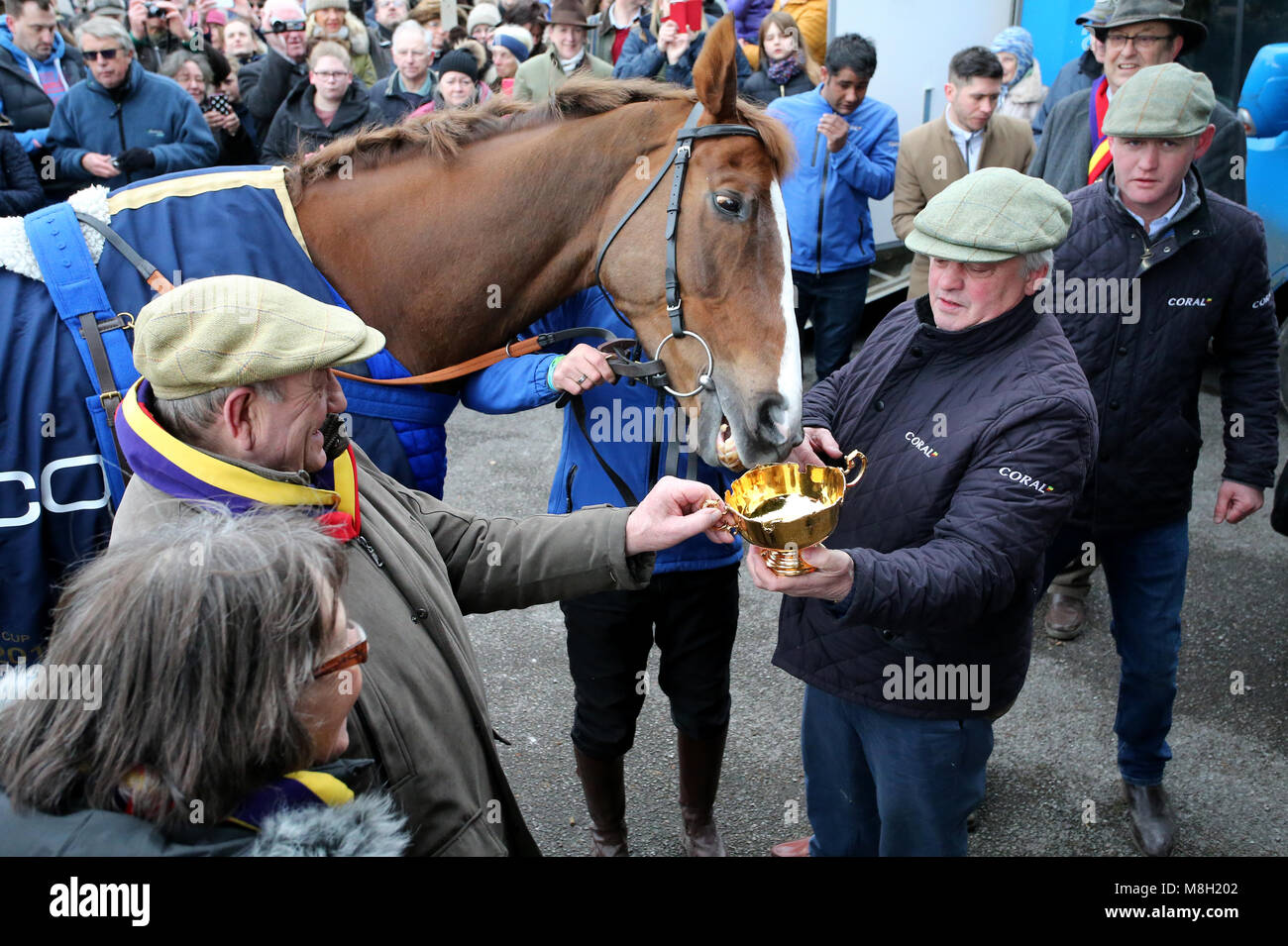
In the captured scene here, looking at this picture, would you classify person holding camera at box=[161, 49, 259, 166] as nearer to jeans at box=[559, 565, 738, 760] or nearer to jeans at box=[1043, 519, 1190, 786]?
jeans at box=[559, 565, 738, 760]

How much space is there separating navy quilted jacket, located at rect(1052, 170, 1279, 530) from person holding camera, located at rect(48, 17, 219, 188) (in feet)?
19.0

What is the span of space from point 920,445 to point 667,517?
0.61 meters

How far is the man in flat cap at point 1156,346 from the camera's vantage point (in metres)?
3.00

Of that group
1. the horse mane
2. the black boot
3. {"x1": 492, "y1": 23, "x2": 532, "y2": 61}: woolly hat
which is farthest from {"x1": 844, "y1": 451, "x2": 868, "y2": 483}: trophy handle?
{"x1": 492, "y1": 23, "x2": 532, "y2": 61}: woolly hat

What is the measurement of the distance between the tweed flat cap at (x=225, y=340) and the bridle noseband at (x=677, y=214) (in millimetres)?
1016

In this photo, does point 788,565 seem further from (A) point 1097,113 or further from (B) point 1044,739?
(A) point 1097,113

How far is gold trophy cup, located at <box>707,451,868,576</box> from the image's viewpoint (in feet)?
6.12

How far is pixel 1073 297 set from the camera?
10.2 ft

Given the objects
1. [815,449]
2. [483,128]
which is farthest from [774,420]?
[483,128]

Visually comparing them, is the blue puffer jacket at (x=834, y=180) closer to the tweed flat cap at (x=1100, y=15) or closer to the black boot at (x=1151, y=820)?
the tweed flat cap at (x=1100, y=15)

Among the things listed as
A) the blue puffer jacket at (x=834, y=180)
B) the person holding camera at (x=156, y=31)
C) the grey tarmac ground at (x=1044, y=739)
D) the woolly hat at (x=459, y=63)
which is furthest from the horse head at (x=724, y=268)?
the person holding camera at (x=156, y=31)

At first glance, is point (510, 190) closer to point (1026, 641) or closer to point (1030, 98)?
point (1026, 641)

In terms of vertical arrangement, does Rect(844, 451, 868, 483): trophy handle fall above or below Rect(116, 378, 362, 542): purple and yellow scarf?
below
